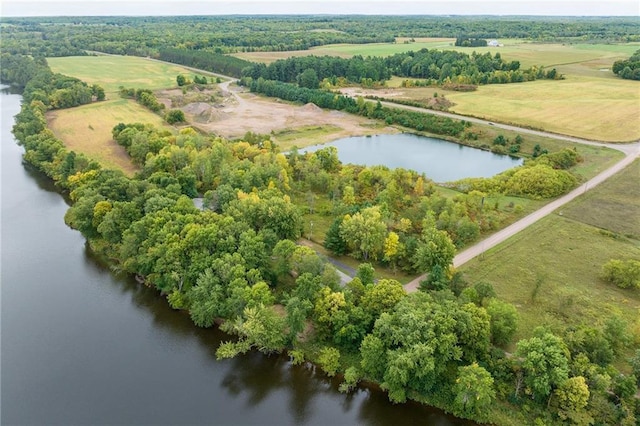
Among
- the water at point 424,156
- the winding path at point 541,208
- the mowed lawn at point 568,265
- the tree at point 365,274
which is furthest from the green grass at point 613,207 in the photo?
the tree at point 365,274

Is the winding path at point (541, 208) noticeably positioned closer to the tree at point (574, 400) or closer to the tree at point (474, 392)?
the tree at point (474, 392)

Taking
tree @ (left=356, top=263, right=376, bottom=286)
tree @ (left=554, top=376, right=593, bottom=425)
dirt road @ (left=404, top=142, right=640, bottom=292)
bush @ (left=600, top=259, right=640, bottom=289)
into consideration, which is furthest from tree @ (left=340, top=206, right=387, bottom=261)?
bush @ (left=600, top=259, right=640, bottom=289)

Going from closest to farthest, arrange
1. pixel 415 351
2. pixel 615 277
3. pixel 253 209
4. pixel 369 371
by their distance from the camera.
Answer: pixel 415 351
pixel 369 371
pixel 615 277
pixel 253 209

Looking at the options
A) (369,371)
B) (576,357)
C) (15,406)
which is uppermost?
(576,357)

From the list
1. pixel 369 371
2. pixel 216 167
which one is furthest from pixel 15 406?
pixel 216 167

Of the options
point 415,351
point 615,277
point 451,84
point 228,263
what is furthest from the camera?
point 451,84

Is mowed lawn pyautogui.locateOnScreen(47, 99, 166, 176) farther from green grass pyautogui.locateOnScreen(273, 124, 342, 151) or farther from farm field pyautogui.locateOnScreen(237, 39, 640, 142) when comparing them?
farm field pyautogui.locateOnScreen(237, 39, 640, 142)

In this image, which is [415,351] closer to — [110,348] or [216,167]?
[110,348]
